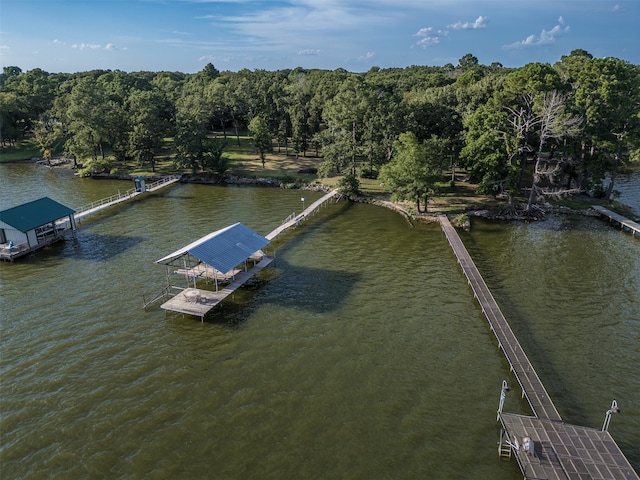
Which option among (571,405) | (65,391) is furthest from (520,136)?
(65,391)

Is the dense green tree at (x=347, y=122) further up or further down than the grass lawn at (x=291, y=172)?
further up

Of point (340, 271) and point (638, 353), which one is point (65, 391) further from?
point (638, 353)

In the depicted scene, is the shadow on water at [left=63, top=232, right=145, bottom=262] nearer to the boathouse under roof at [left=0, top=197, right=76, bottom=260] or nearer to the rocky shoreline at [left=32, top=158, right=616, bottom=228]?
the boathouse under roof at [left=0, top=197, right=76, bottom=260]

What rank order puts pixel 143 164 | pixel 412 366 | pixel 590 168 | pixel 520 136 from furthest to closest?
pixel 143 164, pixel 590 168, pixel 520 136, pixel 412 366

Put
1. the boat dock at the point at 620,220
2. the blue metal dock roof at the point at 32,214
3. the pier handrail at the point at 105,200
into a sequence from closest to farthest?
the blue metal dock roof at the point at 32,214
the boat dock at the point at 620,220
the pier handrail at the point at 105,200

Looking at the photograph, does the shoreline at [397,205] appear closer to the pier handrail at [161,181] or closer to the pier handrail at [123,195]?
the pier handrail at [161,181]

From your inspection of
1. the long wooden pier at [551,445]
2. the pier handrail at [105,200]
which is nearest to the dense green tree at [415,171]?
the long wooden pier at [551,445]
